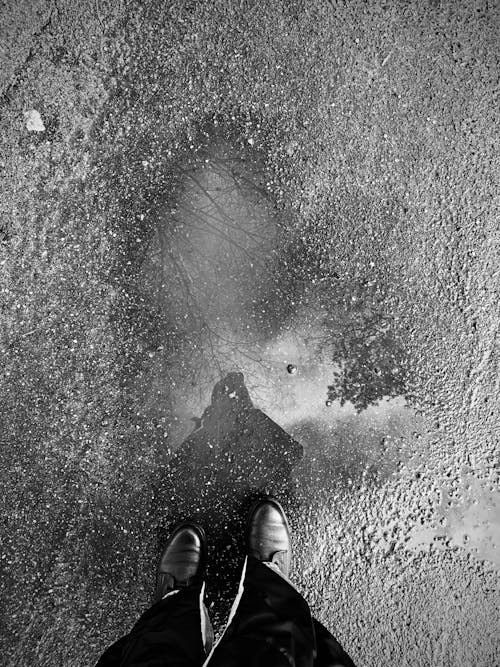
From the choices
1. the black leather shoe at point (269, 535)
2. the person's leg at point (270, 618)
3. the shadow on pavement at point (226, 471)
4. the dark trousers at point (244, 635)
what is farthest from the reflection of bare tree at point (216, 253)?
the dark trousers at point (244, 635)

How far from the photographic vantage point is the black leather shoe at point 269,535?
205 centimetres

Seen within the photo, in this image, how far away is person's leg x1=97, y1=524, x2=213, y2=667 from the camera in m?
1.59

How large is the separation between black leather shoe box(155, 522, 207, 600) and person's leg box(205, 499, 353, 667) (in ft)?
0.86

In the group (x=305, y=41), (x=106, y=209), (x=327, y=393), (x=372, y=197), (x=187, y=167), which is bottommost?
(x=327, y=393)

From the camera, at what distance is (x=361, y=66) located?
2176 mm

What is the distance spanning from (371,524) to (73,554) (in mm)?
1519

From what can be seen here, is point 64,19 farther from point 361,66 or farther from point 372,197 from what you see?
point 372,197

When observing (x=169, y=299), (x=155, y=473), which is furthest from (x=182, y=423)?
(x=169, y=299)

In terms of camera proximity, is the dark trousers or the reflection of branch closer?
the dark trousers

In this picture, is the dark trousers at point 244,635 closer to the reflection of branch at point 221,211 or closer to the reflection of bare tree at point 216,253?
the reflection of bare tree at point 216,253

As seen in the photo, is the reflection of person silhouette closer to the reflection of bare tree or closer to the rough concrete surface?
the rough concrete surface

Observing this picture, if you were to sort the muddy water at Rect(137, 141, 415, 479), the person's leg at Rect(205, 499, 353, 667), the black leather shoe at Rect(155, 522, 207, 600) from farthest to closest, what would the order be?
the muddy water at Rect(137, 141, 415, 479), the black leather shoe at Rect(155, 522, 207, 600), the person's leg at Rect(205, 499, 353, 667)

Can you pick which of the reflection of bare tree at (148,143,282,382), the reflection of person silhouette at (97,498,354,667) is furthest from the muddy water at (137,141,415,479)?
the reflection of person silhouette at (97,498,354,667)

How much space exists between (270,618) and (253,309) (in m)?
1.35
